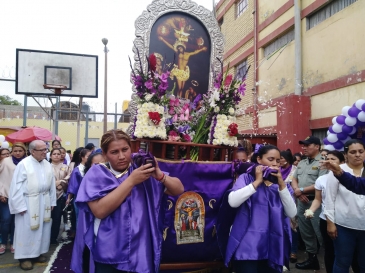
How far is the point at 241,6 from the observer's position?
41.9ft

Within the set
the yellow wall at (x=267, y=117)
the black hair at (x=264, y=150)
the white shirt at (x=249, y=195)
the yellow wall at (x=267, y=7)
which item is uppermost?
the yellow wall at (x=267, y=7)

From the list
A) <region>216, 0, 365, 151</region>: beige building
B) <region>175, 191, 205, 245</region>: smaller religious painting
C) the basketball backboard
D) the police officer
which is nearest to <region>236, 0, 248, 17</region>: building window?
<region>216, 0, 365, 151</region>: beige building

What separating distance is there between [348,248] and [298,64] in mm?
7114

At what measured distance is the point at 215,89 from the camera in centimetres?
342

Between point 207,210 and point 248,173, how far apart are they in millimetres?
648

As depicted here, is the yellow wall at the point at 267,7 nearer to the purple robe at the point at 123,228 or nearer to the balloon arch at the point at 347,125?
the balloon arch at the point at 347,125

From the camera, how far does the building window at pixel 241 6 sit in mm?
12380

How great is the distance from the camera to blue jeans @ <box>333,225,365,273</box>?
2.94m

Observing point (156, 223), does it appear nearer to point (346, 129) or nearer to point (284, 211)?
point (284, 211)

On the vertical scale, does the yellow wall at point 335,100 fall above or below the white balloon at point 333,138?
above

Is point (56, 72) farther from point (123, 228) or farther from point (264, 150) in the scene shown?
point (123, 228)

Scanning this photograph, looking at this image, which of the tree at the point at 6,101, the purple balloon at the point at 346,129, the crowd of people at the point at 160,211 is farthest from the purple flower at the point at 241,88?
the tree at the point at 6,101

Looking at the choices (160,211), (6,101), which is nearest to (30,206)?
(160,211)

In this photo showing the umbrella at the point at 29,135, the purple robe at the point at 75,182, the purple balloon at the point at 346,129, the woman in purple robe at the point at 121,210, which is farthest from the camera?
the umbrella at the point at 29,135
